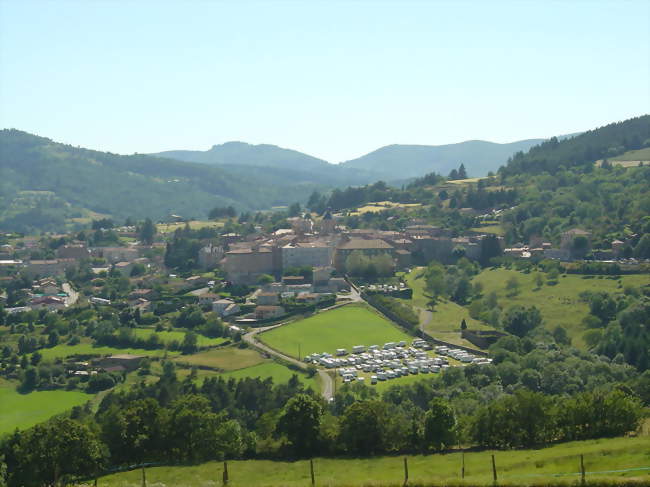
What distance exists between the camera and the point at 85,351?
196 ft

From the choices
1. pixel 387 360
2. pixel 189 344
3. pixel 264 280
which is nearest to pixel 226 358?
pixel 189 344

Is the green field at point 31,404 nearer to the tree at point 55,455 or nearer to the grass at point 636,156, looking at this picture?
the tree at point 55,455

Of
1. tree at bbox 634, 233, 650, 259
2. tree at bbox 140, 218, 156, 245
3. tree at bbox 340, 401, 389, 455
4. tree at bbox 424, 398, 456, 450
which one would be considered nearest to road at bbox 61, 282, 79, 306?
tree at bbox 140, 218, 156, 245

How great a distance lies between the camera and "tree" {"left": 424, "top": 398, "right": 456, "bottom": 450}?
96.0ft

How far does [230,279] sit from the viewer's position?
80688 mm

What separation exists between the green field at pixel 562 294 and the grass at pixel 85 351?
1124 inches

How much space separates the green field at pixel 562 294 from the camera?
2410 inches

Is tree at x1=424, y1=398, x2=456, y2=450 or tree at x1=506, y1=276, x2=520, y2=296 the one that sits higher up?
tree at x1=424, y1=398, x2=456, y2=450

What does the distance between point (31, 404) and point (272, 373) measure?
14.7 m

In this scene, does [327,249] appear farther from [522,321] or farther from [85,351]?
[85,351]

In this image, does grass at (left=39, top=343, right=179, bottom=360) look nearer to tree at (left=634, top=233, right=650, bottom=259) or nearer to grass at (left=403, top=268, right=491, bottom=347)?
grass at (left=403, top=268, right=491, bottom=347)

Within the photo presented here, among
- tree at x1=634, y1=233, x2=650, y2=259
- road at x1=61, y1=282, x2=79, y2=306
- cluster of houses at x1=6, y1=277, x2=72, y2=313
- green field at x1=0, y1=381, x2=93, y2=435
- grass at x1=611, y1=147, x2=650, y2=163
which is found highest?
grass at x1=611, y1=147, x2=650, y2=163

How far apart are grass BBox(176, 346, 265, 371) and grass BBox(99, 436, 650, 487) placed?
2418cm

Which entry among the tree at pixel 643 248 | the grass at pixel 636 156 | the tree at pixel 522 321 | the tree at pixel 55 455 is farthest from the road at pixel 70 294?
the grass at pixel 636 156
